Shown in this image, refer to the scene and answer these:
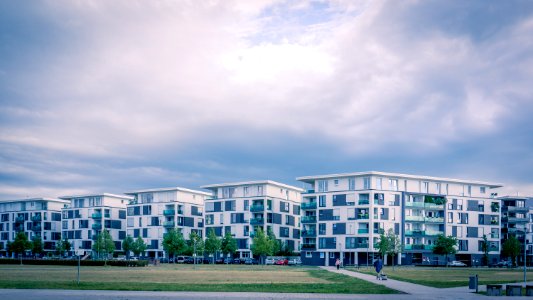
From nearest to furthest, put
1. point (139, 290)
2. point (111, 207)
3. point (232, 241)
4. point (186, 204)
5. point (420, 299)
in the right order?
point (420, 299) < point (139, 290) < point (232, 241) < point (186, 204) < point (111, 207)

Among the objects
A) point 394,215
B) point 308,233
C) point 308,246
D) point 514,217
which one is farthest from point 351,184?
point 514,217

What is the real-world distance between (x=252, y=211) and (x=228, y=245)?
995 cm

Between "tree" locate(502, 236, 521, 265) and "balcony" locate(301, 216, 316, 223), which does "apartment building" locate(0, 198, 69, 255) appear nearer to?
"balcony" locate(301, 216, 316, 223)

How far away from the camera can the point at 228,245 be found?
124 metres

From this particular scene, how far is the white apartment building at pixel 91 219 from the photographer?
511ft

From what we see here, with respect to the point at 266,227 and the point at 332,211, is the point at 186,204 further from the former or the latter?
the point at 332,211

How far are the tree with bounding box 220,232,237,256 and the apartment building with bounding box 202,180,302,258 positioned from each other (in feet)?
17.9

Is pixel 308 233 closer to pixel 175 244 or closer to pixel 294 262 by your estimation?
pixel 294 262

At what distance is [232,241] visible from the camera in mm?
125562

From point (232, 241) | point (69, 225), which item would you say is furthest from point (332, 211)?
point (69, 225)

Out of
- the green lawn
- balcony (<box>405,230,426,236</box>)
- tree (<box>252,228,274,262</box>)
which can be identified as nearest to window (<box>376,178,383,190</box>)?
balcony (<box>405,230,426,236</box>)

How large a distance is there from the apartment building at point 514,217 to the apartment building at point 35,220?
11374 cm

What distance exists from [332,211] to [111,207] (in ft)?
214

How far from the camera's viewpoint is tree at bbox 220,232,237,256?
4894 inches
